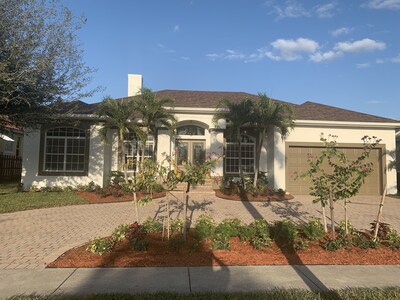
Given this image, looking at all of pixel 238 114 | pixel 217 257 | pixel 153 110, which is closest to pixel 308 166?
pixel 238 114

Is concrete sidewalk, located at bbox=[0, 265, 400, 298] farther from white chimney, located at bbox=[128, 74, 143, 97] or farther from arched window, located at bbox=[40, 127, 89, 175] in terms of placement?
white chimney, located at bbox=[128, 74, 143, 97]

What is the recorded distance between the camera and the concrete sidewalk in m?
4.41

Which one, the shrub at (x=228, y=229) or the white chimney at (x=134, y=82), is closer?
the shrub at (x=228, y=229)

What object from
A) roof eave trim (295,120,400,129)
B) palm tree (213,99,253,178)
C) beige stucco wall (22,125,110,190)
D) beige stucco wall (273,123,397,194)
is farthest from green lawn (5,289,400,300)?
roof eave trim (295,120,400,129)

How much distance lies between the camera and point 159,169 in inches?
274

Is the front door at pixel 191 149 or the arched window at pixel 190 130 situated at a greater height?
the arched window at pixel 190 130

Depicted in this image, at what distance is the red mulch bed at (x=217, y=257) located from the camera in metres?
5.54

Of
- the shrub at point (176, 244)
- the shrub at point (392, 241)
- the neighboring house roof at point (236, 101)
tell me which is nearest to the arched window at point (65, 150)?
the neighboring house roof at point (236, 101)

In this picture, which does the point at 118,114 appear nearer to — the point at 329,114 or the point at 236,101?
the point at 236,101

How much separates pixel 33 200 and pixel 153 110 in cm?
619

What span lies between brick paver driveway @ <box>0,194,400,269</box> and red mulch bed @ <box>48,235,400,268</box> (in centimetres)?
68

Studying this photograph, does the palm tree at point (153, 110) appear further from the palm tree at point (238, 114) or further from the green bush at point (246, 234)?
the green bush at point (246, 234)

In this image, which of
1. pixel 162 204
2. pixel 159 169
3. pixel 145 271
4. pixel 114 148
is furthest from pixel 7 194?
pixel 145 271

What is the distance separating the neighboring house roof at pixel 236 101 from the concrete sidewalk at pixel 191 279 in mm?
9877
